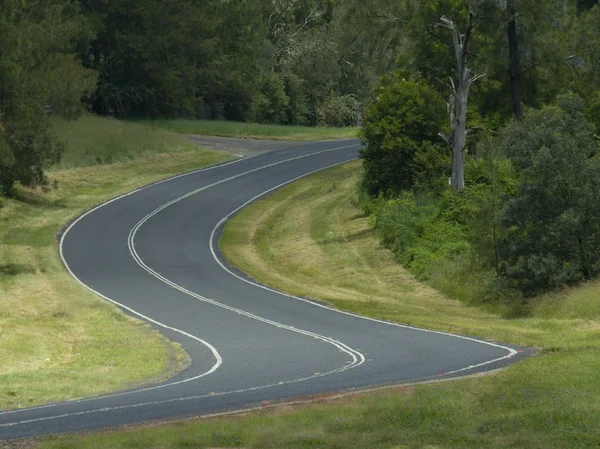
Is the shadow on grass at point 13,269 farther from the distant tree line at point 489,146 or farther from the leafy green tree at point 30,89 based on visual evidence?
the distant tree line at point 489,146

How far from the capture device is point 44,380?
875 inches

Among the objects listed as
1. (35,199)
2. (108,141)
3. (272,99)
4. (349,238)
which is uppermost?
(272,99)

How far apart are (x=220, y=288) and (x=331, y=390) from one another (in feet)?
68.5

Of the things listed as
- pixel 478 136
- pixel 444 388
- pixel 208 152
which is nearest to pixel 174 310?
pixel 444 388

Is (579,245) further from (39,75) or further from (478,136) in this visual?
(39,75)

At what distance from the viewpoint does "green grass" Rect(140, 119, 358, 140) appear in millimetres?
90188

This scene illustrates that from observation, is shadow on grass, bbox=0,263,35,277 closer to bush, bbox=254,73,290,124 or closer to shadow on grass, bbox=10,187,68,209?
shadow on grass, bbox=10,187,68,209

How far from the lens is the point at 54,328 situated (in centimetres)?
3180

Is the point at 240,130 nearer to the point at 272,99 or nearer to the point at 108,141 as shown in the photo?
the point at 272,99

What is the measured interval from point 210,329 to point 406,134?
72.4 ft

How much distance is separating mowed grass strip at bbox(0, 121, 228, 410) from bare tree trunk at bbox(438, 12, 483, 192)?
54.7 ft

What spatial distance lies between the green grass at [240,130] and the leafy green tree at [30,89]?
1384 inches

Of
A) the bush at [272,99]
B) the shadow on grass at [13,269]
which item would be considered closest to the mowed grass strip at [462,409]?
the shadow on grass at [13,269]

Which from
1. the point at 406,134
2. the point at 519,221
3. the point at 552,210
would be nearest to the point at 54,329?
the point at 519,221
